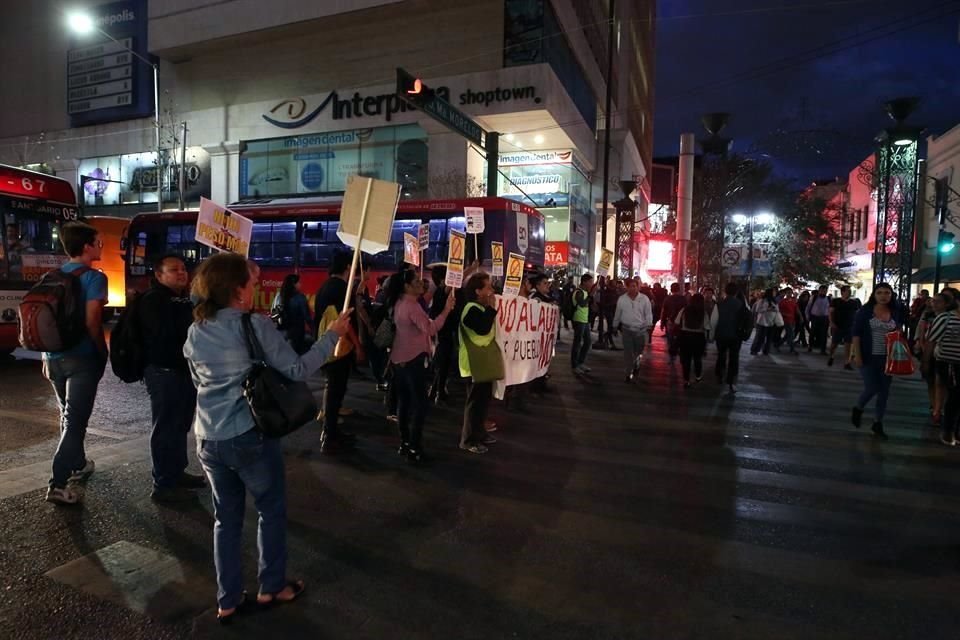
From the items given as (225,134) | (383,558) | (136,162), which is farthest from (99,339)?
(136,162)

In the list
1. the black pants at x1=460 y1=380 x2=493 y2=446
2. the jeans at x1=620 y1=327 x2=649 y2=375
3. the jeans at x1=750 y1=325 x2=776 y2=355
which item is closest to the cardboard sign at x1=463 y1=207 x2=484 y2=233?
the black pants at x1=460 y1=380 x2=493 y2=446

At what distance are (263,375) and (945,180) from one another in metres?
33.5

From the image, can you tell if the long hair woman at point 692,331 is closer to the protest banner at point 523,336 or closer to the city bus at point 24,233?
the protest banner at point 523,336

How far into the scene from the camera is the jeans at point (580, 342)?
1170cm

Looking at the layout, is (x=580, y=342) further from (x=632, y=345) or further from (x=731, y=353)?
(x=731, y=353)

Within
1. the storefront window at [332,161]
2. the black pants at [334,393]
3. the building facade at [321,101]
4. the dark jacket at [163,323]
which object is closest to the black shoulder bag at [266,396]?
the dark jacket at [163,323]

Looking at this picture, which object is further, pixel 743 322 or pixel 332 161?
pixel 332 161

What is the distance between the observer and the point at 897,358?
7148 millimetres

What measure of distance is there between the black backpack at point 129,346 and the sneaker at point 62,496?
38.0 inches

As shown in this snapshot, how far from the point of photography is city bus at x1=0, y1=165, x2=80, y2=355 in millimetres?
10453

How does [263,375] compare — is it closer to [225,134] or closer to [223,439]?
[223,439]

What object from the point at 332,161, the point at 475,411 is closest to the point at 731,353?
the point at 475,411

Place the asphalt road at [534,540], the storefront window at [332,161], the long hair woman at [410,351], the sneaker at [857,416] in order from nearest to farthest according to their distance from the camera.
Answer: the asphalt road at [534,540], the long hair woman at [410,351], the sneaker at [857,416], the storefront window at [332,161]

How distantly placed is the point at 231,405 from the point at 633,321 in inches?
344
